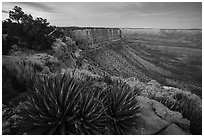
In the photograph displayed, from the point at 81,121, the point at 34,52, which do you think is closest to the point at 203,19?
the point at 81,121

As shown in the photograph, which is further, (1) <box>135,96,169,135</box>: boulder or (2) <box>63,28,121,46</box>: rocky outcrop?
(2) <box>63,28,121,46</box>: rocky outcrop

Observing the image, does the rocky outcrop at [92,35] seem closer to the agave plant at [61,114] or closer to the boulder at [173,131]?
the agave plant at [61,114]

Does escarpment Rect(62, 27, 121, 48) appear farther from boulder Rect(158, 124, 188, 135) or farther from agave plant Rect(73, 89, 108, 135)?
boulder Rect(158, 124, 188, 135)

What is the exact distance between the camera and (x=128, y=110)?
241 cm

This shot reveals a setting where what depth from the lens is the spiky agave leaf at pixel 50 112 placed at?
2088 mm

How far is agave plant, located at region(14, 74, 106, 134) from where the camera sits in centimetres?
210

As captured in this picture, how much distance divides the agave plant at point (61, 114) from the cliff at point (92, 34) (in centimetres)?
676

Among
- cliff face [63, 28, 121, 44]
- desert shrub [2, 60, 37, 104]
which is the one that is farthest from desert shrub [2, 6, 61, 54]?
cliff face [63, 28, 121, 44]

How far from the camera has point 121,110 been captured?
2406 mm

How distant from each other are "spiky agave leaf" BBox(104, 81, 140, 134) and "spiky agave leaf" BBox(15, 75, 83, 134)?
0.50 metres

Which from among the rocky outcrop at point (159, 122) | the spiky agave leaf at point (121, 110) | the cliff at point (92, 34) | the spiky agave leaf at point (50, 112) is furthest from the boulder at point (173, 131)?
the cliff at point (92, 34)

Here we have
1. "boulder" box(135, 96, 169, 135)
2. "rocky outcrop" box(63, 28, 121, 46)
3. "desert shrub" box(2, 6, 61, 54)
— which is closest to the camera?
"boulder" box(135, 96, 169, 135)

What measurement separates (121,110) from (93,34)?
12.7 m

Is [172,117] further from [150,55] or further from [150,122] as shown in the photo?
[150,55]
